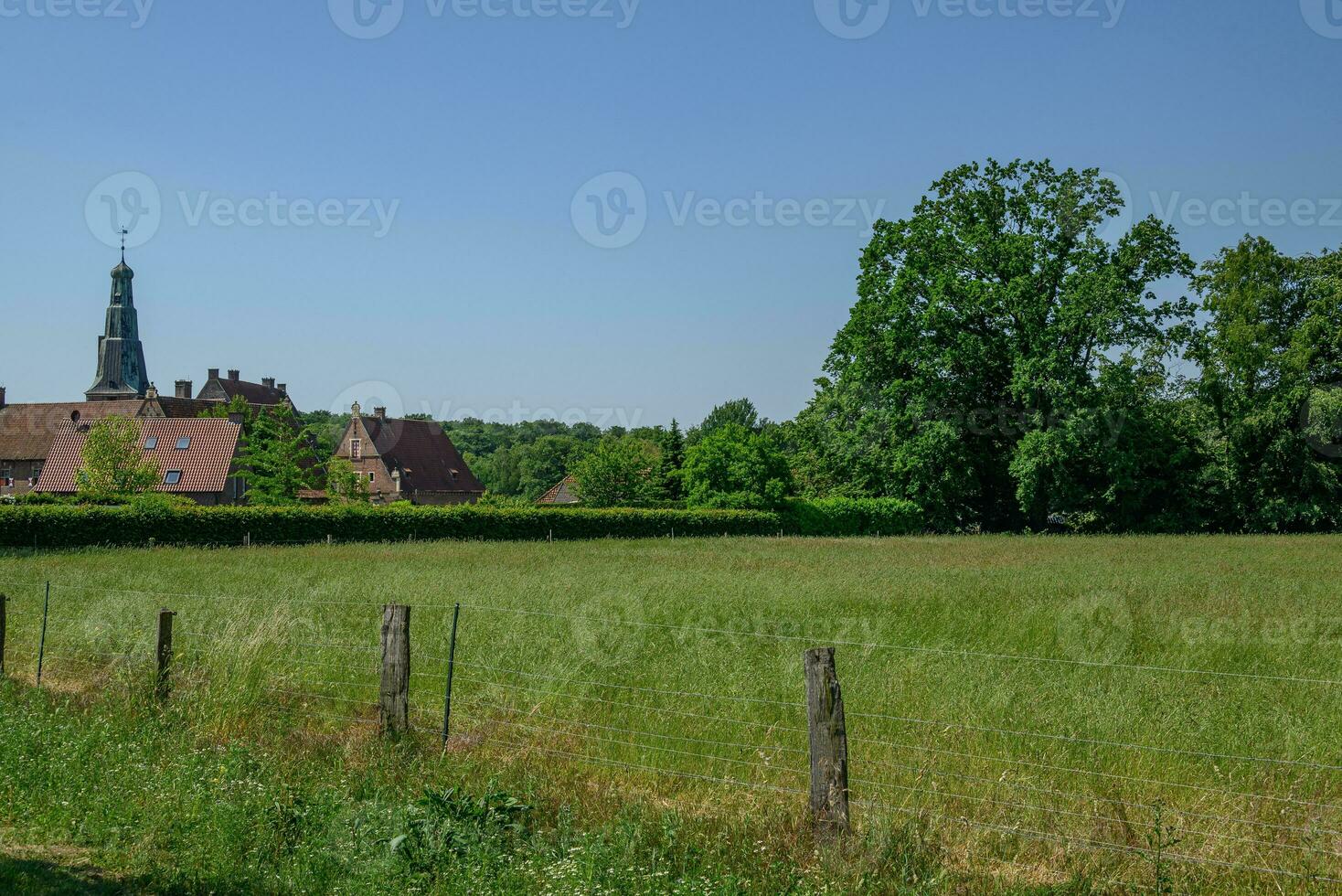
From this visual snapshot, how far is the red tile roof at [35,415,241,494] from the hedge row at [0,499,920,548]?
2672 cm

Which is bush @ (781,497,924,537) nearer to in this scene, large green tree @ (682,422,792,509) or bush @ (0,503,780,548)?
bush @ (0,503,780,548)

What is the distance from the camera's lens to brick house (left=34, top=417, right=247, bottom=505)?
60.1 meters

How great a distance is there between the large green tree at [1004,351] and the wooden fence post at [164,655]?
125 ft

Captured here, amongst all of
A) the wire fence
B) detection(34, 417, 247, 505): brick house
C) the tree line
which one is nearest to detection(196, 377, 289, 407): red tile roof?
detection(34, 417, 247, 505): brick house

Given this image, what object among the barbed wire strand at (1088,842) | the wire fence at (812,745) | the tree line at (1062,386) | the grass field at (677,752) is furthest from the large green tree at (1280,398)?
the barbed wire strand at (1088,842)

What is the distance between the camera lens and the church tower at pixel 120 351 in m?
102

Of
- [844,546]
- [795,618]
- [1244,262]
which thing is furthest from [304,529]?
[1244,262]

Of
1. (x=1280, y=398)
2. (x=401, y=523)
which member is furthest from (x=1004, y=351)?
(x=401, y=523)

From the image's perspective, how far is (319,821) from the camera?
20.5ft

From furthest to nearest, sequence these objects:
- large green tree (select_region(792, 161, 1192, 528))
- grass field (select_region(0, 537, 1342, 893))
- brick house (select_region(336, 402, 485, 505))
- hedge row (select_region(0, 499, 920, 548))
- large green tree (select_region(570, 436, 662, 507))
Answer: brick house (select_region(336, 402, 485, 505))
large green tree (select_region(570, 436, 662, 507))
large green tree (select_region(792, 161, 1192, 528))
hedge row (select_region(0, 499, 920, 548))
grass field (select_region(0, 537, 1342, 893))

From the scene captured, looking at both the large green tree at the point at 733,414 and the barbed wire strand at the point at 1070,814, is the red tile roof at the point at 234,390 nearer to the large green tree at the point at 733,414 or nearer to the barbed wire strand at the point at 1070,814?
the large green tree at the point at 733,414

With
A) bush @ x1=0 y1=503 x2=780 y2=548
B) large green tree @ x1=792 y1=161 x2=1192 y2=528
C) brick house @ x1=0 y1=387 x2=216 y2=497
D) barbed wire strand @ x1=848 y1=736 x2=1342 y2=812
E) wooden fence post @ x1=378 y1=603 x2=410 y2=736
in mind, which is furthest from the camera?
brick house @ x1=0 y1=387 x2=216 y2=497

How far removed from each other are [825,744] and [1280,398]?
50321mm

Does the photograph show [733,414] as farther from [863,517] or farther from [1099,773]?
[1099,773]
